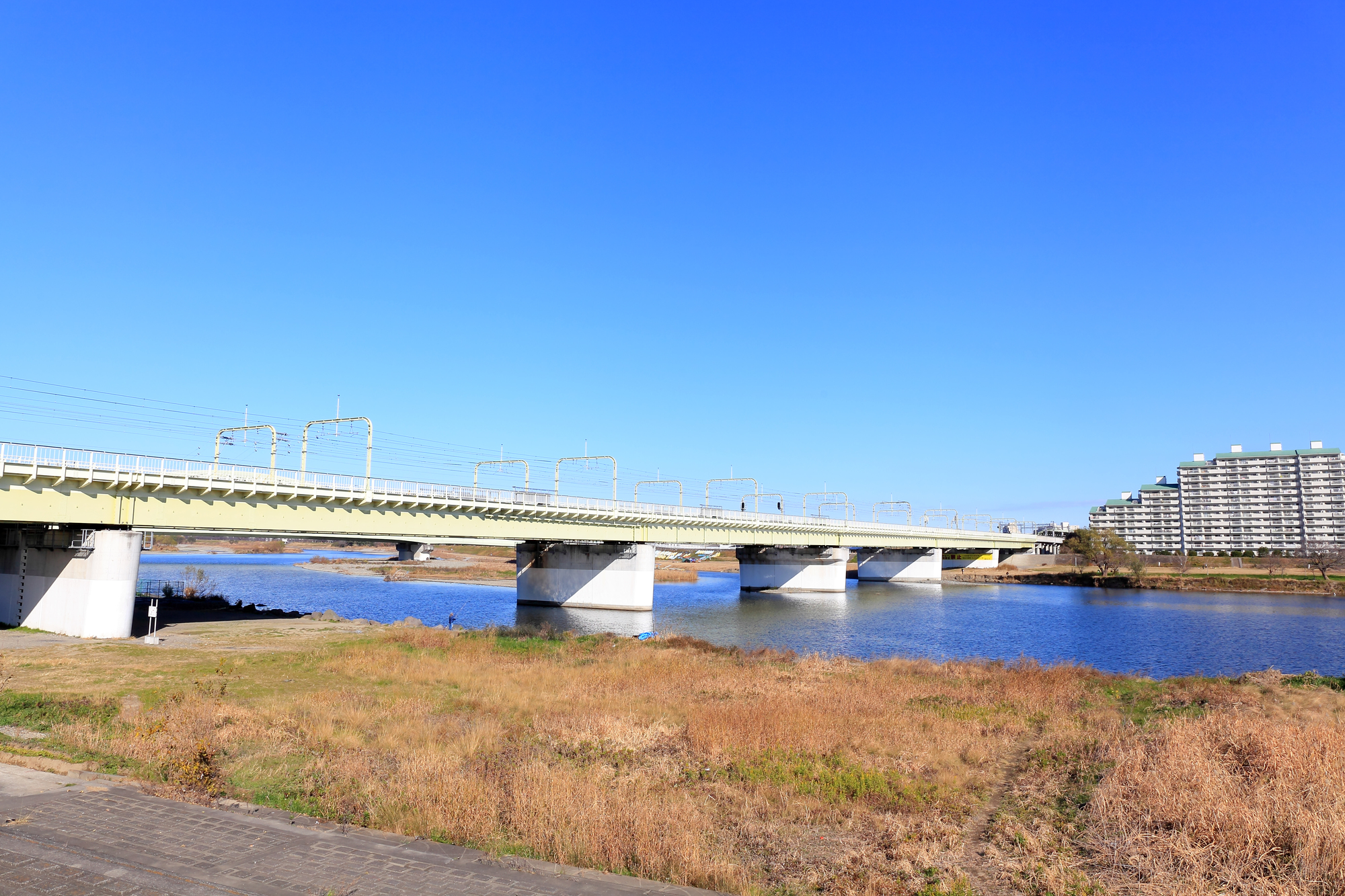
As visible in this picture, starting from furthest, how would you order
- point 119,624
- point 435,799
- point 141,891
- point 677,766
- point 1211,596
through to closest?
point 1211,596 < point 119,624 < point 677,766 < point 435,799 < point 141,891

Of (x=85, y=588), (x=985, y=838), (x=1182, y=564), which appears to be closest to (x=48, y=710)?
(x=985, y=838)

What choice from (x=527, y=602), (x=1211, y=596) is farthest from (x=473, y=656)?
(x=1211, y=596)

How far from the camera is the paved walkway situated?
953 centimetres

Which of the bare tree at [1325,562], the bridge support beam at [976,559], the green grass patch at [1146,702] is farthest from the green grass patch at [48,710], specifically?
the bridge support beam at [976,559]

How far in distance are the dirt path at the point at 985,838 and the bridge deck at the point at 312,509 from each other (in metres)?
42.9

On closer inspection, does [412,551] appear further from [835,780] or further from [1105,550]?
[835,780]

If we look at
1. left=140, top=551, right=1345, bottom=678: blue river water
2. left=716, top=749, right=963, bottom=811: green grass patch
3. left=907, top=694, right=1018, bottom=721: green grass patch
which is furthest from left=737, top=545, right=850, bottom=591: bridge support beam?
left=716, top=749, right=963, bottom=811: green grass patch

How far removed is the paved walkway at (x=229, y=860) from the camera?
9531 millimetres

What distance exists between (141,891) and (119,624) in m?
40.7

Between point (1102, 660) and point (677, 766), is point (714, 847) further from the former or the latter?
point (1102, 660)

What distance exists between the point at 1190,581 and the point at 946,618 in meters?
68.5

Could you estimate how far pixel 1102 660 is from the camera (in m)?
46.1

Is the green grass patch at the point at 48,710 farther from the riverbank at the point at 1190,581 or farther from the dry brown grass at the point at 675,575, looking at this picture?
the riverbank at the point at 1190,581

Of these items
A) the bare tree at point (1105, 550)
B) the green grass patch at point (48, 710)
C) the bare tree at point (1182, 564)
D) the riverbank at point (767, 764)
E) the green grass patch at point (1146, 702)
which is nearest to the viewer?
the riverbank at point (767, 764)
